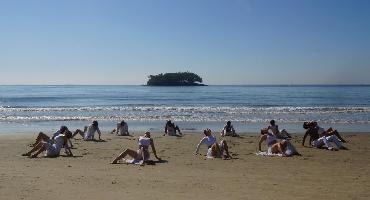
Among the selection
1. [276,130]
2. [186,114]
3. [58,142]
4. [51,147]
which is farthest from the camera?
[186,114]

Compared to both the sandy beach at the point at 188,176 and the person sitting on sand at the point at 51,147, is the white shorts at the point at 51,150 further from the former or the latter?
the sandy beach at the point at 188,176

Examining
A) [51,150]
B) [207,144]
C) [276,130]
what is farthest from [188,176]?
[276,130]

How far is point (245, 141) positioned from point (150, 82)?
163 metres

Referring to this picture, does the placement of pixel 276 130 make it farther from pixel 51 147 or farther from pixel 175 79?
pixel 175 79

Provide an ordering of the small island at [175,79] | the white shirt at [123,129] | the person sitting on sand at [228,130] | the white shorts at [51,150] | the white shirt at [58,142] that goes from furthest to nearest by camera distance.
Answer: the small island at [175,79] < the white shirt at [123,129] < the person sitting on sand at [228,130] < the white shirt at [58,142] < the white shorts at [51,150]

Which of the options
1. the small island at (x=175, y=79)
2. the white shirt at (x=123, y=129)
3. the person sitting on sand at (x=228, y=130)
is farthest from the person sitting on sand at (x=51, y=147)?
the small island at (x=175, y=79)

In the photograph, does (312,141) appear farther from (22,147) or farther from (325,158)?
(22,147)

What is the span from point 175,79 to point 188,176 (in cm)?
16318

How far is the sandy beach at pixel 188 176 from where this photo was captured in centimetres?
911

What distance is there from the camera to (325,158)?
1462 centimetres

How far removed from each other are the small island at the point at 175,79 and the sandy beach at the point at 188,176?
157494 millimetres

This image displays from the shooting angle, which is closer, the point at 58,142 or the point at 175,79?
the point at 58,142

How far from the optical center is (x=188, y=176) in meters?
11.2

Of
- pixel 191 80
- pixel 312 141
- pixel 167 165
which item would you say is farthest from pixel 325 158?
pixel 191 80
